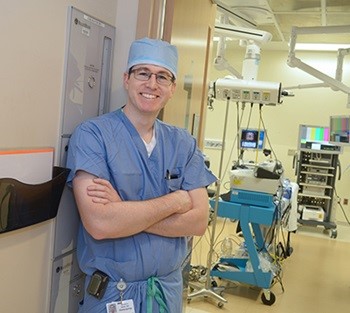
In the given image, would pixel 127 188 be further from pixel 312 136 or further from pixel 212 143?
pixel 212 143

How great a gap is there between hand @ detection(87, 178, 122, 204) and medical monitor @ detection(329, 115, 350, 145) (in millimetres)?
4531

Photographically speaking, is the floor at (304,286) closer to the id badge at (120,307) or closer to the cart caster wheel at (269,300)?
the cart caster wheel at (269,300)

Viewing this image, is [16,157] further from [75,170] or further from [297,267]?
[297,267]

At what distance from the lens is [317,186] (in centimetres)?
597

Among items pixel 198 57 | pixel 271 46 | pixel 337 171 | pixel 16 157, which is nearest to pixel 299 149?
pixel 337 171

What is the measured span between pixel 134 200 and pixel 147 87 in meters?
0.41

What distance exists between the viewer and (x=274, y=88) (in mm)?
3602

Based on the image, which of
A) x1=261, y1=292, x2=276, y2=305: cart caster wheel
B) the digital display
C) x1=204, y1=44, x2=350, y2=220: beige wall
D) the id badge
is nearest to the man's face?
the id badge

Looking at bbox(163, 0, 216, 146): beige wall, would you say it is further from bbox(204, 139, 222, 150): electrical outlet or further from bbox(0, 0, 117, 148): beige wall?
bbox(204, 139, 222, 150): electrical outlet

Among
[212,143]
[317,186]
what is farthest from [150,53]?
[212,143]

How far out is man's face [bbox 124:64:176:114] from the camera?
4.60ft

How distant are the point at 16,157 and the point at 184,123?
128 cm

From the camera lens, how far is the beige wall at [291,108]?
21.6ft

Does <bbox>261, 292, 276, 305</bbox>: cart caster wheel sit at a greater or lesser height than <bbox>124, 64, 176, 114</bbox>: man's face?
lesser
